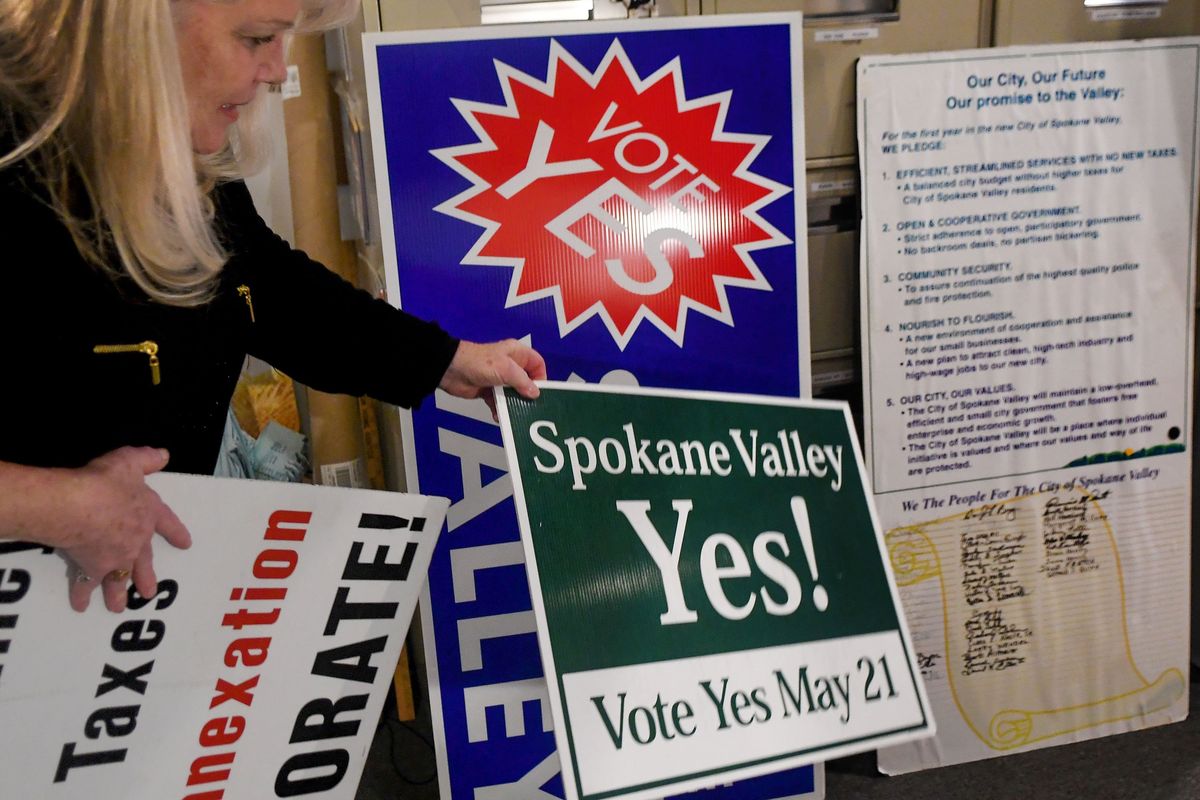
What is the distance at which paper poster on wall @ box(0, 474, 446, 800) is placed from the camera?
1.01m

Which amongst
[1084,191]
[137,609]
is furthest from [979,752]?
[137,609]

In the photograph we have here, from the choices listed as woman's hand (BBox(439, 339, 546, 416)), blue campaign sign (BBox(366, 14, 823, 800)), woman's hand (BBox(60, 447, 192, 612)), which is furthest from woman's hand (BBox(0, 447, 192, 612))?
blue campaign sign (BBox(366, 14, 823, 800))

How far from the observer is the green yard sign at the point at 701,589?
1.04 metres

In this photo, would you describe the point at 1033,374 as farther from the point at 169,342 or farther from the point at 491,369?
the point at 169,342

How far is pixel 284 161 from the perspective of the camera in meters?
2.26

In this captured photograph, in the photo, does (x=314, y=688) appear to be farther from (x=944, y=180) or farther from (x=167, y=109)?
(x=944, y=180)

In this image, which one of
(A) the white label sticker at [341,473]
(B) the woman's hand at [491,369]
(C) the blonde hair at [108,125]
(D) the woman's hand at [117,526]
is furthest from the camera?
(A) the white label sticker at [341,473]

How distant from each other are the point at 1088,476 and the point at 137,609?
1864 mm

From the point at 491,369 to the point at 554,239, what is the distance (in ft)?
1.89

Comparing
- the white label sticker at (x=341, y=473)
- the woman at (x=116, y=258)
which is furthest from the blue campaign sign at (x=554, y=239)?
the white label sticker at (x=341, y=473)
